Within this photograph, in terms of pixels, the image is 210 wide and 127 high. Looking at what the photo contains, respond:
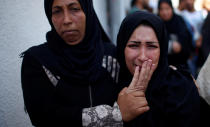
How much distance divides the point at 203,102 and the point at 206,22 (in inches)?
A: 77.7

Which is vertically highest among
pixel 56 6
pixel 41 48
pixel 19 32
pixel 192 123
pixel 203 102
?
pixel 56 6

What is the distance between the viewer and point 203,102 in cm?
141

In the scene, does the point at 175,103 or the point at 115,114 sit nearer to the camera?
the point at 115,114

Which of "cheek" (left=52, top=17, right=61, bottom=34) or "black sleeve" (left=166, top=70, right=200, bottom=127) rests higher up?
"cheek" (left=52, top=17, right=61, bottom=34)

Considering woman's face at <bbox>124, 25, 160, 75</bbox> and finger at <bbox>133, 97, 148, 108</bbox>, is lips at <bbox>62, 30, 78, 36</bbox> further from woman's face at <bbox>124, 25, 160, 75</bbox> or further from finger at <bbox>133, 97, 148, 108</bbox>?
finger at <bbox>133, 97, 148, 108</bbox>

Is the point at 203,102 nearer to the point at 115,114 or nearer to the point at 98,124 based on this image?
the point at 115,114

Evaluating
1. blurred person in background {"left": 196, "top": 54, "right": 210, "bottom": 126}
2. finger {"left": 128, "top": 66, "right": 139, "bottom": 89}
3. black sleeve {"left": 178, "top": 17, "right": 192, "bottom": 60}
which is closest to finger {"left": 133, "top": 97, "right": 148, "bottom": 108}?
finger {"left": 128, "top": 66, "right": 139, "bottom": 89}

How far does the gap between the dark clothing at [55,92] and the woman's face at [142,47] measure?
0.22 m

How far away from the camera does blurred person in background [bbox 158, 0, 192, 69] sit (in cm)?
325

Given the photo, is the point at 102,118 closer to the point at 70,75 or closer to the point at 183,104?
the point at 70,75

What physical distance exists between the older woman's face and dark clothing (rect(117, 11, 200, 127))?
12.2 inches

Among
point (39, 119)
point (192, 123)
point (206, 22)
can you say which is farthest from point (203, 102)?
point (206, 22)

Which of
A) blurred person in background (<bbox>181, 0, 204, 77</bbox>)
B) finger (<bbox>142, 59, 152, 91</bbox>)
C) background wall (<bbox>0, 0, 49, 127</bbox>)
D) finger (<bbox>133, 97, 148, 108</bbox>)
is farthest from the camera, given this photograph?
blurred person in background (<bbox>181, 0, 204, 77</bbox>)

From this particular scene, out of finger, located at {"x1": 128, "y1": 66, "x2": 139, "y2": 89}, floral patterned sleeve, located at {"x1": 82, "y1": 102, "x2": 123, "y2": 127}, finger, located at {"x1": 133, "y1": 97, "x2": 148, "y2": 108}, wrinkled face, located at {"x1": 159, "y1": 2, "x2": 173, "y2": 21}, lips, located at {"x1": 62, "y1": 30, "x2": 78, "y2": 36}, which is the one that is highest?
wrinkled face, located at {"x1": 159, "y1": 2, "x2": 173, "y2": 21}
